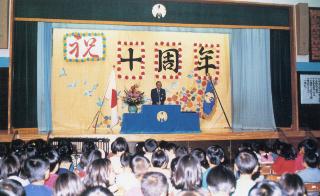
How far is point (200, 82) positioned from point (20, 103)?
13.4 ft

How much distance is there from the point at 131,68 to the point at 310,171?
5859mm

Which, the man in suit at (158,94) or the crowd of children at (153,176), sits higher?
the man in suit at (158,94)

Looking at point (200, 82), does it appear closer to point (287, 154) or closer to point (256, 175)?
point (287, 154)

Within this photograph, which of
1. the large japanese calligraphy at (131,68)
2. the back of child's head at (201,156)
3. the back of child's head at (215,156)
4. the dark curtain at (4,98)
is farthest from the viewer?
the large japanese calligraphy at (131,68)

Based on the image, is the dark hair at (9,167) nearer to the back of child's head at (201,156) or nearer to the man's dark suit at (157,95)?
the back of child's head at (201,156)

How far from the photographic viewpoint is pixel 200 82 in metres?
9.11

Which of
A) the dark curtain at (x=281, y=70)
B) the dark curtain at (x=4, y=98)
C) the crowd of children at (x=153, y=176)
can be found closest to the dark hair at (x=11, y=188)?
the crowd of children at (x=153, y=176)

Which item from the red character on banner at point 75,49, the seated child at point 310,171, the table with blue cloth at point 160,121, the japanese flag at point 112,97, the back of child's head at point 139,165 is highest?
the red character on banner at point 75,49

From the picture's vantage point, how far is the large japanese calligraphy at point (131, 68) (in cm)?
846

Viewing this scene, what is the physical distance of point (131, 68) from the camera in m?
8.79

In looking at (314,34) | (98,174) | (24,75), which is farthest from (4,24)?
(314,34)

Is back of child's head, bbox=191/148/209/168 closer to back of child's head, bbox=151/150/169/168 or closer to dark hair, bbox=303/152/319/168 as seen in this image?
back of child's head, bbox=151/150/169/168

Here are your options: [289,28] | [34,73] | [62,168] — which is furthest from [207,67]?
[62,168]

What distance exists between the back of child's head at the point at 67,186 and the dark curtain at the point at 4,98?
5.79 m
